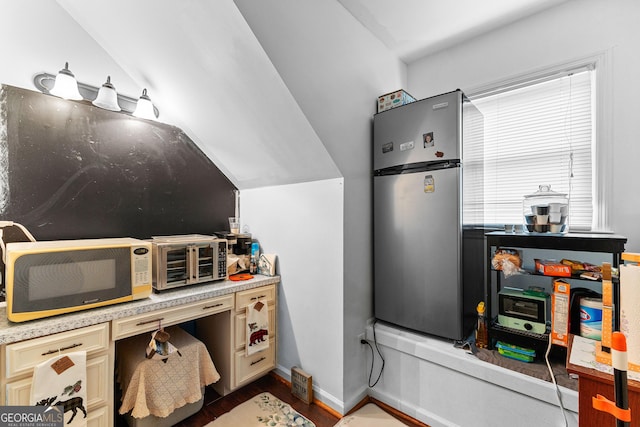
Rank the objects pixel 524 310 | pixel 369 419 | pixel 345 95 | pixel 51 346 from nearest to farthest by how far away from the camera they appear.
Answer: pixel 51 346 → pixel 524 310 → pixel 369 419 → pixel 345 95

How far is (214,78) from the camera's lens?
1.75 m

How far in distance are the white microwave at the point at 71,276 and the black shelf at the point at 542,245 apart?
210cm

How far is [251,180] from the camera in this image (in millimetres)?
2523

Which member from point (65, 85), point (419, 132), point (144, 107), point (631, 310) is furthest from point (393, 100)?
point (65, 85)

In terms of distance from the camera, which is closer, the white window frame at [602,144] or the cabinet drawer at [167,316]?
the cabinet drawer at [167,316]

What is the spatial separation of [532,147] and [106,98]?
2942 mm

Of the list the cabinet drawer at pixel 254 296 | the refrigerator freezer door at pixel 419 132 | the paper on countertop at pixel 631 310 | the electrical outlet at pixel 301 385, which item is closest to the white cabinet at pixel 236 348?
the cabinet drawer at pixel 254 296

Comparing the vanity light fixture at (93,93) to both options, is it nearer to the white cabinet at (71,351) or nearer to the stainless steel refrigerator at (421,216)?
the white cabinet at (71,351)

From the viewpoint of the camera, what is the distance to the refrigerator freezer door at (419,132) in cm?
174

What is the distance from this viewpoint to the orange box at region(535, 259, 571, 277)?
1.44 metres

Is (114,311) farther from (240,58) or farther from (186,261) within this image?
(240,58)

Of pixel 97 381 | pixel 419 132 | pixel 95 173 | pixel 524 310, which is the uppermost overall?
pixel 419 132

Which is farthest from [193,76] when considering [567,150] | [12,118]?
[567,150]

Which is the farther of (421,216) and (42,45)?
(421,216)
